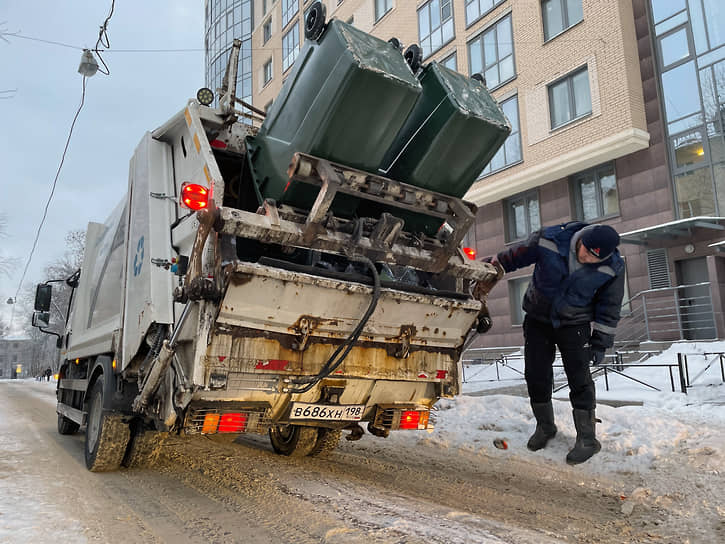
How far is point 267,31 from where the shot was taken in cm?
3269

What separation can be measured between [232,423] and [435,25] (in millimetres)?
19686

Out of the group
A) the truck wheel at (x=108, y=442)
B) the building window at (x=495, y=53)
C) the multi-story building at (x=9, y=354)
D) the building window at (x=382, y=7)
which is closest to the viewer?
the truck wheel at (x=108, y=442)

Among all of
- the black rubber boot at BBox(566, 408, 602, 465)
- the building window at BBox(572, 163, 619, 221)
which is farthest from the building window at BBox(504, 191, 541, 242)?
the black rubber boot at BBox(566, 408, 602, 465)

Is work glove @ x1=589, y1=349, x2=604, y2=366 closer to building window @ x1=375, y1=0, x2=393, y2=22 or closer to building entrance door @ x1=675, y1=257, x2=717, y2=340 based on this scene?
building entrance door @ x1=675, y1=257, x2=717, y2=340

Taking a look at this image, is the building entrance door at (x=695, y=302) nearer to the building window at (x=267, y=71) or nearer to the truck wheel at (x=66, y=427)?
the truck wheel at (x=66, y=427)

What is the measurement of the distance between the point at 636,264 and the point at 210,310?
44.6 ft

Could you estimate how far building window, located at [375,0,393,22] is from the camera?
21.9 m

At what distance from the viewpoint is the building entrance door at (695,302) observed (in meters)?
12.8

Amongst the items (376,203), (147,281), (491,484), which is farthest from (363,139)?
(491,484)

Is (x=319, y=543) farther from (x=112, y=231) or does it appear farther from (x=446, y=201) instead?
(x=112, y=231)

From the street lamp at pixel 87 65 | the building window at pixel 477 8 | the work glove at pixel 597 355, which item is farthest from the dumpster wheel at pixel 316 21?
the building window at pixel 477 8

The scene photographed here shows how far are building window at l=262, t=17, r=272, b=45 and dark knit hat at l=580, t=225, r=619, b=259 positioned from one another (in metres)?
31.9

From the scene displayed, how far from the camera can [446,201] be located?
3775 mm

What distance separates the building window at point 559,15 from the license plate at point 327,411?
15320mm
